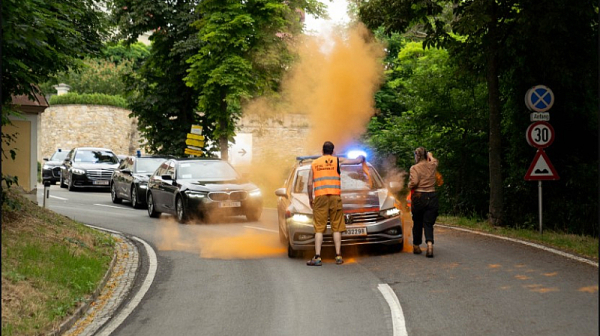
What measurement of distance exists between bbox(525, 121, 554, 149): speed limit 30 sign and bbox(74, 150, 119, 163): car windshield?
83.6 ft

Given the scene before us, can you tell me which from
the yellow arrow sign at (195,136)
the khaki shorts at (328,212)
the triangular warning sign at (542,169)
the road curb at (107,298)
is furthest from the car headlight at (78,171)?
the khaki shorts at (328,212)

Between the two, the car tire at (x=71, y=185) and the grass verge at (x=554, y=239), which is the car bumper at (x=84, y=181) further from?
the grass verge at (x=554, y=239)

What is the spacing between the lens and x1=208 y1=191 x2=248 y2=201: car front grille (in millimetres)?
18609

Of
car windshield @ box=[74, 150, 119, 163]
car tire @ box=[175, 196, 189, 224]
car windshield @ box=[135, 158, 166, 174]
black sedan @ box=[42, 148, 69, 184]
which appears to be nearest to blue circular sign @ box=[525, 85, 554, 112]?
car tire @ box=[175, 196, 189, 224]

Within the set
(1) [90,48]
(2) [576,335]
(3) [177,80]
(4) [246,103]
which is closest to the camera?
(2) [576,335]

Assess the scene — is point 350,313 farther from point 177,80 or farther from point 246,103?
point 177,80

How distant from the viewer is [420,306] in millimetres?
8133

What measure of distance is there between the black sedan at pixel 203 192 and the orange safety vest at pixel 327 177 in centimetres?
745

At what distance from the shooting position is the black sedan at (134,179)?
2477 cm

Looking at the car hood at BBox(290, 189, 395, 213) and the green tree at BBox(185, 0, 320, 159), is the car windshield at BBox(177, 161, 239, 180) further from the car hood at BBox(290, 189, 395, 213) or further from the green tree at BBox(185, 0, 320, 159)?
the car hood at BBox(290, 189, 395, 213)

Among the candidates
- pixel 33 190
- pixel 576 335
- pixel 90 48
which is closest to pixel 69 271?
pixel 576 335

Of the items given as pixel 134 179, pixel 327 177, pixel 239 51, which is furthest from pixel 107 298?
pixel 239 51

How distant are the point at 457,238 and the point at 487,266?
3.68 meters

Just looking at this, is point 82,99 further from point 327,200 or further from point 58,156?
point 327,200
